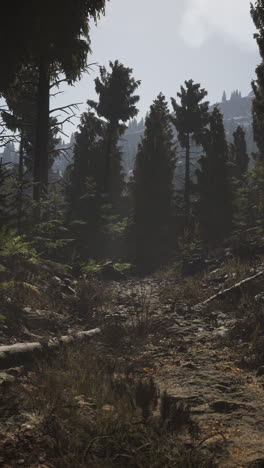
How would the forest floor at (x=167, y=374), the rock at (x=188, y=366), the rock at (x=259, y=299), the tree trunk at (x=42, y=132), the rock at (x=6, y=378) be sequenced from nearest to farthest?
the forest floor at (x=167, y=374) → the rock at (x=6, y=378) → the rock at (x=188, y=366) → the rock at (x=259, y=299) → the tree trunk at (x=42, y=132)

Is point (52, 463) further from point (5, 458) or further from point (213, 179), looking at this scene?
point (213, 179)

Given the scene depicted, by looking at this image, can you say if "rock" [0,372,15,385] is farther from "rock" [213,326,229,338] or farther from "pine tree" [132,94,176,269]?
"pine tree" [132,94,176,269]

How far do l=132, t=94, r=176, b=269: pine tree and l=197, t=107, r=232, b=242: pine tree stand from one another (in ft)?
7.37

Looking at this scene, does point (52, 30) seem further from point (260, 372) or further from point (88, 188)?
point (88, 188)

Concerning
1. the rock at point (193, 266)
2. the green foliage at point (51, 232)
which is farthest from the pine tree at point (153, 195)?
the green foliage at point (51, 232)

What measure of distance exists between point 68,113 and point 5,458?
12.1 meters

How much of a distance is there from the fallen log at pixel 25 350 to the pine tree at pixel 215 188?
18662 millimetres

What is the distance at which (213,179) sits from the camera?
81.5ft

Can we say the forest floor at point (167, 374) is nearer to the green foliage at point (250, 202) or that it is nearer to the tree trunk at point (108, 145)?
the green foliage at point (250, 202)

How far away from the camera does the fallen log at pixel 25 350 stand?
15.3 ft

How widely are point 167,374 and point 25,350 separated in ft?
6.38

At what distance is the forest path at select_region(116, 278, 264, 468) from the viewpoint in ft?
9.99

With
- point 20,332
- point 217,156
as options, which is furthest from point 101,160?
point 20,332

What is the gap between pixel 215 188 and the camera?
24531mm
